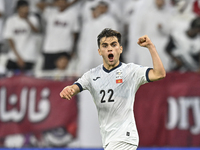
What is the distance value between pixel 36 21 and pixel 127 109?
605cm

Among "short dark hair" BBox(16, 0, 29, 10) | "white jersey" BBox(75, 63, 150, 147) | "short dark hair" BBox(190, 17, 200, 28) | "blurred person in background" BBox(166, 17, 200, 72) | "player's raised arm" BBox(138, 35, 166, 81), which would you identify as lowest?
"white jersey" BBox(75, 63, 150, 147)

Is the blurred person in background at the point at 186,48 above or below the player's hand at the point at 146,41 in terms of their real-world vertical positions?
above

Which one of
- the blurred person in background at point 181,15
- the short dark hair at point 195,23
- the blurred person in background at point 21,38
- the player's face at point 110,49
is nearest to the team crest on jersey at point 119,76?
the player's face at point 110,49

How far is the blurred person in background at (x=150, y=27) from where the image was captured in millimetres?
9414

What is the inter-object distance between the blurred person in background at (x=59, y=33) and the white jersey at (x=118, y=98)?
16.6 ft

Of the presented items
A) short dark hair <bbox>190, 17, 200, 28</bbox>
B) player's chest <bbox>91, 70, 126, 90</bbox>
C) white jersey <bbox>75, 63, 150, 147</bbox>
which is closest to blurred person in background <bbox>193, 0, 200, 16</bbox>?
short dark hair <bbox>190, 17, 200, 28</bbox>

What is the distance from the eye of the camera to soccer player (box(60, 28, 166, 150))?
15.6ft

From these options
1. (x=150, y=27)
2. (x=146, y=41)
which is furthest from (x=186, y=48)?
(x=146, y=41)

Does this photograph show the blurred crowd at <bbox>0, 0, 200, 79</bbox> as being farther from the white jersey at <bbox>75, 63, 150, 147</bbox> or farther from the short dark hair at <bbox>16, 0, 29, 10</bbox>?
the white jersey at <bbox>75, 63, 150, 147</bbox>

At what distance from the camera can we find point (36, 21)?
10.4 meters

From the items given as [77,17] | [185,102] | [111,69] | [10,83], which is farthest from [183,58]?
[111,69]

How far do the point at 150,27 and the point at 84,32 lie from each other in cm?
148

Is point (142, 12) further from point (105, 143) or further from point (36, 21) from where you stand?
point (105, 143)

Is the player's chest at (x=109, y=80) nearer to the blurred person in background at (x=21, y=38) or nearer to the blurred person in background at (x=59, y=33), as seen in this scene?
the blurred person in background at (x=59, y=33)
